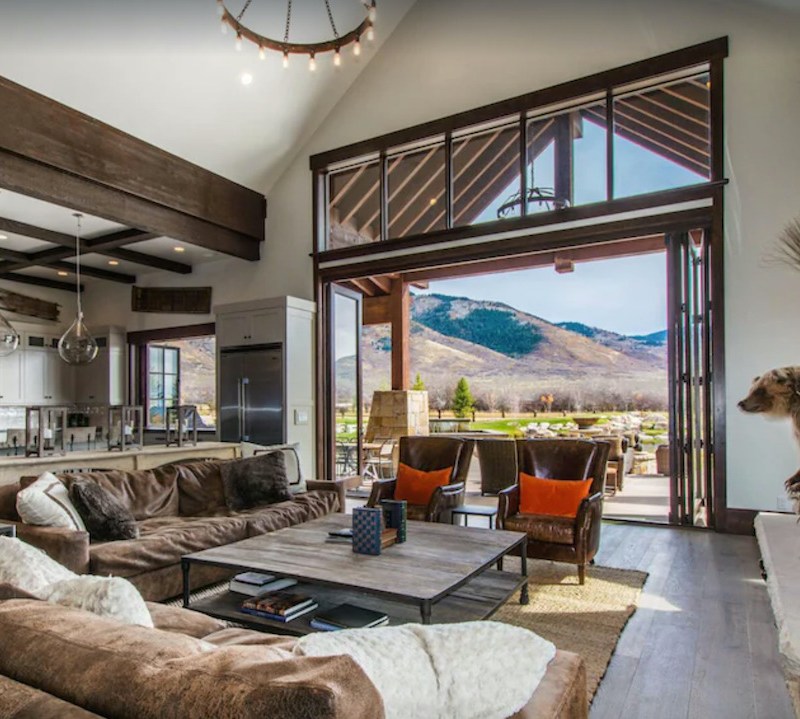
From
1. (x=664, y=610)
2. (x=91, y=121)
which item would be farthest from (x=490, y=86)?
(x=664, y=610)

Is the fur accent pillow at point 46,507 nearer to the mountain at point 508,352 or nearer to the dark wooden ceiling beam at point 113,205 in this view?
the dark wooden ceiling beam at point 113,205

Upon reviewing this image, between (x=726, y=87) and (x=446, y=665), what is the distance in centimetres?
578

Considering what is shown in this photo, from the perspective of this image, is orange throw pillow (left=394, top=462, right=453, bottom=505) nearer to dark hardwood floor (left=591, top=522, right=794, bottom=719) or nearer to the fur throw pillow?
dark hardwood floor (left=591, top=522, right=794, bottom=719)

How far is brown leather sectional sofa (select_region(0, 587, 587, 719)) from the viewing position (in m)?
0.80

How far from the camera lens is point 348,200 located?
737cm

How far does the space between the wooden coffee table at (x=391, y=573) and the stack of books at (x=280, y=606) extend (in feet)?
0.10

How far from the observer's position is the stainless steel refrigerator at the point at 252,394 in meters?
6.91

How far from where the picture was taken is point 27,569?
1.60m

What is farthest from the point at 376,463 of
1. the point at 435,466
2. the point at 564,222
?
the point at 564,222

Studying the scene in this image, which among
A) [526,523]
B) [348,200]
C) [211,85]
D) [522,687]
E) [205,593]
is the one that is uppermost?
[211,85]

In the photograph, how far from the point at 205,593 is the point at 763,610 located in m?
3.24

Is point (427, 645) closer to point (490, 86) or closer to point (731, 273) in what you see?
point (731, 273)

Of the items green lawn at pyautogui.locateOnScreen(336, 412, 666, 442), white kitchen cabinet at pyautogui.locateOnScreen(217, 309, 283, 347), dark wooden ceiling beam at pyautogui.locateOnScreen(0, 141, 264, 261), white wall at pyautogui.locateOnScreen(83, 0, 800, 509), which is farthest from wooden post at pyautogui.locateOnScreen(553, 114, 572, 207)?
green lawn at pyautogui.locateOnScreen(336, 412, 666, 442)

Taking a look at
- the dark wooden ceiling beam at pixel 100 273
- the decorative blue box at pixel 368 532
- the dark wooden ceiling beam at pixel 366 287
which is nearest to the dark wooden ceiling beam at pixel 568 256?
the dark wooden ceiling beam at pixel 366 287
